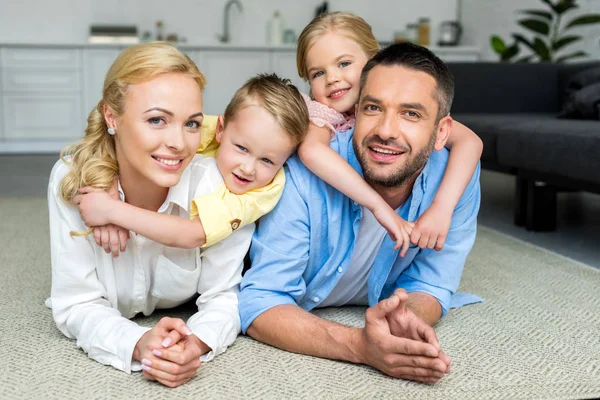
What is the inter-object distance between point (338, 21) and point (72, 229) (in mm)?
919

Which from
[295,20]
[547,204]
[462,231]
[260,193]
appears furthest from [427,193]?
[295,20]

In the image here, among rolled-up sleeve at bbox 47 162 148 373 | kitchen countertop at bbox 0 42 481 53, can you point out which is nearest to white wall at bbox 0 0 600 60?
kitchen countertop at bbox 0 42 481 53

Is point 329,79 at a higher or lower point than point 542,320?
higher

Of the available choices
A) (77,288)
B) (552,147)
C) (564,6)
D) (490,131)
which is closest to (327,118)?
(77,288)

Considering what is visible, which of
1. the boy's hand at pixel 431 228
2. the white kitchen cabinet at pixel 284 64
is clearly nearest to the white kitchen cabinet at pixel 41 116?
the white kitchen cabinet at pixel 284 64

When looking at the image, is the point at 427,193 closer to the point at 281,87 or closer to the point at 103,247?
the point at 281,87

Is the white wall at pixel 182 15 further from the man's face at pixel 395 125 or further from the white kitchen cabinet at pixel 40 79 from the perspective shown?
the man's face at pixel 395 125

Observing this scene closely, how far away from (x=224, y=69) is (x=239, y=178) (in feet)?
15.8

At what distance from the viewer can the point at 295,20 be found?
6.71 m

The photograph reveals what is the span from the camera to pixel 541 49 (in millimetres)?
4777

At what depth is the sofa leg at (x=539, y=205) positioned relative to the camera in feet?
9.34

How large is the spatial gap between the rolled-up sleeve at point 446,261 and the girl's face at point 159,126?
633mm

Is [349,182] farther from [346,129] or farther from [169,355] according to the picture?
[169,355]

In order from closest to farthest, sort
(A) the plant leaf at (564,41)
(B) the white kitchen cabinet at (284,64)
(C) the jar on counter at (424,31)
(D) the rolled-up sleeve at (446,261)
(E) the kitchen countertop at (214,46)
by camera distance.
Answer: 1. (D) the rolled-up sleeve at (446,261)
2. (A) the plant leaf at (564,41)
3. (E) the kitchen countertop at (214,46)
4. (B) the white kitchen cabinet at (284,64)
5. (C) the jar on counter at (424,31)
